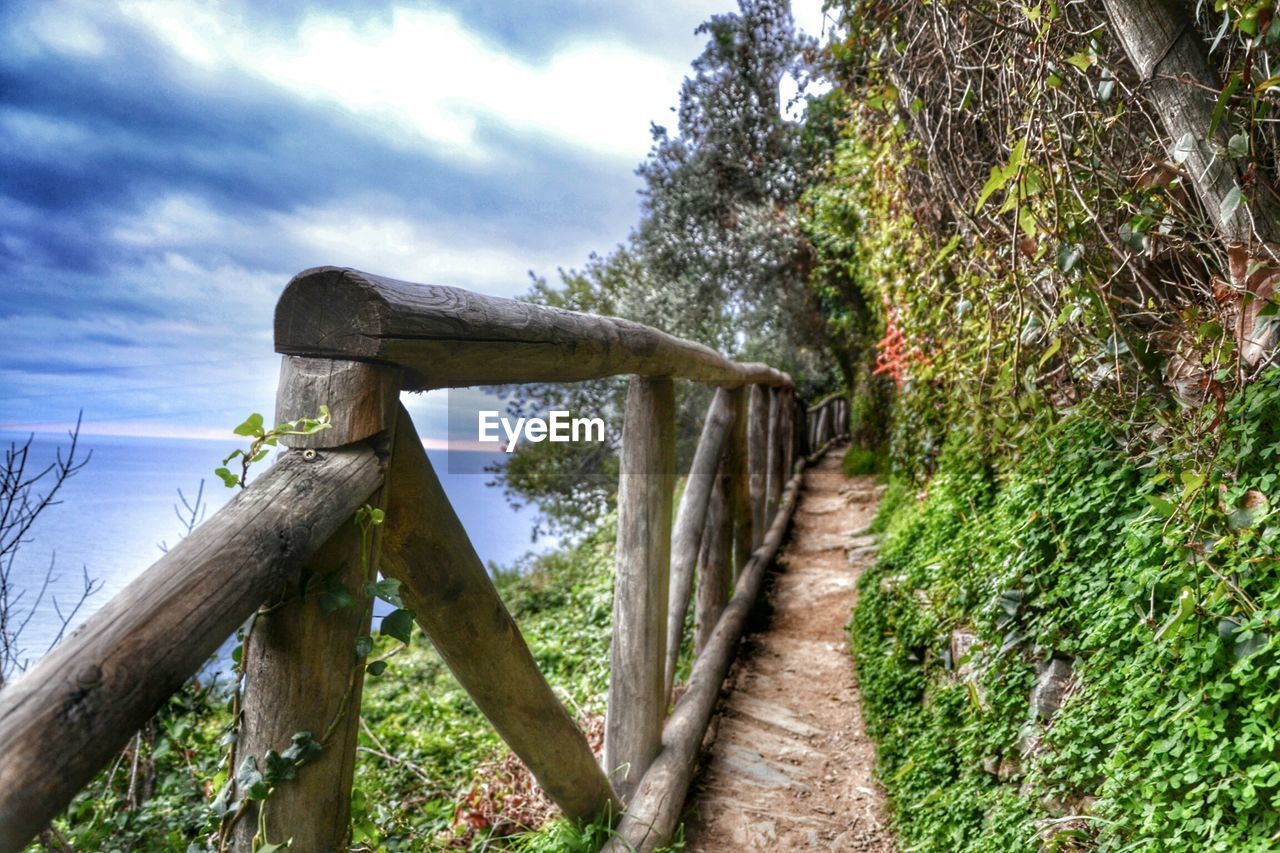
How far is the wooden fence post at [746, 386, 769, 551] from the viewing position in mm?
5602

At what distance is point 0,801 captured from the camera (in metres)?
0.58

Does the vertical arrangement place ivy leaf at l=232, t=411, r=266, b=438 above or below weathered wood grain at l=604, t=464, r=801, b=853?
above

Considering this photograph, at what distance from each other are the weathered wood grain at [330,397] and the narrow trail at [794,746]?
1897mm

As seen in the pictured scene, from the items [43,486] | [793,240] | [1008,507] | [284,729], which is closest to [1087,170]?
[1008,507]

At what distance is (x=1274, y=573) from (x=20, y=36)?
20.4 metres

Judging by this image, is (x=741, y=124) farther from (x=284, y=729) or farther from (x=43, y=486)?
(x=284, y=729)

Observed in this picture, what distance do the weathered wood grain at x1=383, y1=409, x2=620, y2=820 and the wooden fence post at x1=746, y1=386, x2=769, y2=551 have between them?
12.0 feet

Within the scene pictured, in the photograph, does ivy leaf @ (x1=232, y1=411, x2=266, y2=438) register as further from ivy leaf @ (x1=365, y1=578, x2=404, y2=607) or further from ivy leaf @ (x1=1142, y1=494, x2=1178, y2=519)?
ivy leaf @ (x1=1142, y1=494, x2=1178, y2=519)

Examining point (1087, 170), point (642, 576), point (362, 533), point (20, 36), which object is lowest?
point (642, 576)

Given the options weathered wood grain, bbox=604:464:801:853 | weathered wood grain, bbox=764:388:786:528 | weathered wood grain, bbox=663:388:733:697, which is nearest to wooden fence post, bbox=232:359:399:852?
weathered wood grain, bbox=604:464:801:853

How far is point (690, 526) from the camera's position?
3.23 meters

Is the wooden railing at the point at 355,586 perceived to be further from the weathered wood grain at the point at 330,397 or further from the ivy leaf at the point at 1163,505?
the ivy leaf at the point at 1163,505

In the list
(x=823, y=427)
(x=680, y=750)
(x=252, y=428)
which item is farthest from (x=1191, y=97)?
(x=823, y=427)

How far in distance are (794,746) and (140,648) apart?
9.17 ft
